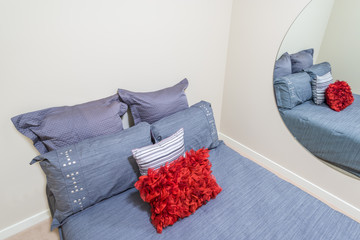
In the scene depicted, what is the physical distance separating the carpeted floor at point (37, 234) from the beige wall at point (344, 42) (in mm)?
2274

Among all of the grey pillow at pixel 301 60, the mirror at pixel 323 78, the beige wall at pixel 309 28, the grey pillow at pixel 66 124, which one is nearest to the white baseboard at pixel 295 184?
the mirror at pixel 323 78

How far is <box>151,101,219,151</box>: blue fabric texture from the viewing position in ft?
4.25

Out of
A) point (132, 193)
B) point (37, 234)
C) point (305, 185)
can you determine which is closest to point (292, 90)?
point (305, 185)

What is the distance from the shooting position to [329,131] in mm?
1466

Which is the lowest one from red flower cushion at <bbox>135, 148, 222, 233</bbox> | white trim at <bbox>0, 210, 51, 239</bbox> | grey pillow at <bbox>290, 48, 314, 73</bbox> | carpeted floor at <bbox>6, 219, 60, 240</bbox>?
carpeted floor at <bbox>6, 219, 60, 240</bbox>

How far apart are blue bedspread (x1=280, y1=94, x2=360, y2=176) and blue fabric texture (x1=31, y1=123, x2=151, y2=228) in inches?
52.0

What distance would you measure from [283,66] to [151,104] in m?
1.14

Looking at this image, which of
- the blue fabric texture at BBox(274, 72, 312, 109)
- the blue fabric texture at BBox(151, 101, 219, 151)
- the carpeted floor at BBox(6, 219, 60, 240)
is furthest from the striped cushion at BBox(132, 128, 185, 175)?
the blue fabric texture at BBox(274, 72, 312, 109)

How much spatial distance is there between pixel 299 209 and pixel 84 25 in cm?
161

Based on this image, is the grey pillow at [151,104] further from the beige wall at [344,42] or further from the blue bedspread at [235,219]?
the beige wall at [344,42]

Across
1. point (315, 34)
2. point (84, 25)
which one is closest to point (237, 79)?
point (315, 34)

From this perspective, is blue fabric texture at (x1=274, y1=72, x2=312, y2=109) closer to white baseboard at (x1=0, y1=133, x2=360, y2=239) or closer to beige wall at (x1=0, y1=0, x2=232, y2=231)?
white baseboard at (x1=0, y1=133, x2=360, y2=239)

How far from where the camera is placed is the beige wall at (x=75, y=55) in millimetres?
1052

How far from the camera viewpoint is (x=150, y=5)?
4.41 feet
